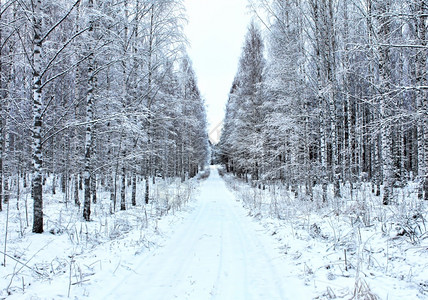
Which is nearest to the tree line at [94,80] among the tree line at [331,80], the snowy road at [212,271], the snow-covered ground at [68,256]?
the snow-covered ground at [68,256]

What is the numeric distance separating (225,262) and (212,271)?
54 cm

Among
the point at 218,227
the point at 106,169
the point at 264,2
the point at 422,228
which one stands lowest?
the point at 218,227

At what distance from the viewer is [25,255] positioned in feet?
16.8

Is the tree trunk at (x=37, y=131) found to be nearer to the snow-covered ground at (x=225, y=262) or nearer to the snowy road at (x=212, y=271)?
the snow-covered ground at (x=225, y=262)

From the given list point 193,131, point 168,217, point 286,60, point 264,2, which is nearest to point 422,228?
point 168,217

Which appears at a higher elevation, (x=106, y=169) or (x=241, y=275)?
(x=106, y=169)

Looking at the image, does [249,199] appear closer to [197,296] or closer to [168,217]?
[168,217]

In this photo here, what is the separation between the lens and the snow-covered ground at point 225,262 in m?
A: 3.62

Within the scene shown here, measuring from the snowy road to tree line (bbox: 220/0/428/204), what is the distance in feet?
12.1

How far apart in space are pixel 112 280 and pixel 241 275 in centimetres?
225

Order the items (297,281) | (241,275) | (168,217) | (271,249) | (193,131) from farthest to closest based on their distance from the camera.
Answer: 1. (193,131)
2. (168,217)
3. (271,249)
4. (241,275)
5. (297,281)

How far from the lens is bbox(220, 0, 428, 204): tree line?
757 centimetres

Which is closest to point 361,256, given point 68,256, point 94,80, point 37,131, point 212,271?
point 212,271

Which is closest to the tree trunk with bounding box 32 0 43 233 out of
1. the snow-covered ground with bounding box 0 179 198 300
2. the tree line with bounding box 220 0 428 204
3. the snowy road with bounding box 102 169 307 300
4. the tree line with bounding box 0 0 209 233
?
the tree line with bounding box 0 0 209 233
